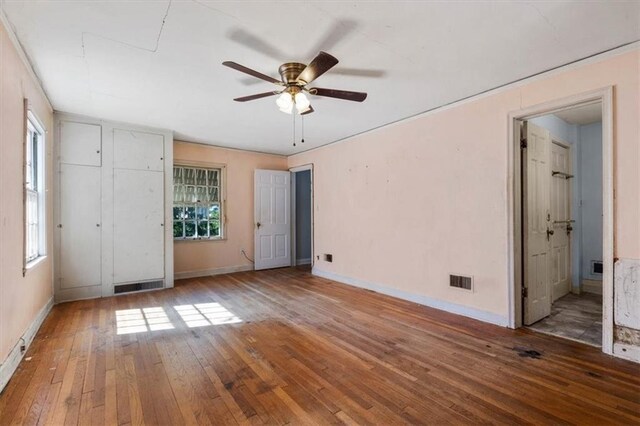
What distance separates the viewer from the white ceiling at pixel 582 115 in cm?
382

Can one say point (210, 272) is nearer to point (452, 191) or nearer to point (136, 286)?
point (136, 286)

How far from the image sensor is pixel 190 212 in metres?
5.77

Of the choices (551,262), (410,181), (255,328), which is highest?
(410,181)

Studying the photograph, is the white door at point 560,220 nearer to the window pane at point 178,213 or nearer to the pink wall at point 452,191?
the pink wall at point 452,191

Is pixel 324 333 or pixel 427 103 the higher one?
pixel 427 103

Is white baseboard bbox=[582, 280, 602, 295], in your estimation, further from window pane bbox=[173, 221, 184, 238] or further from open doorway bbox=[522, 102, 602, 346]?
window pane bbox=[173, 221, 184, 238]

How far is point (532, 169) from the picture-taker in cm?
329

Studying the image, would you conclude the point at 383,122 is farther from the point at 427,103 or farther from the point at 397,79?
the point at 397,79

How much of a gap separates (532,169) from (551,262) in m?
1.41

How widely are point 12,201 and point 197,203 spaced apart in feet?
11.3

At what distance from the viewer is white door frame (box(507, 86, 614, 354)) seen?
2.48 meters

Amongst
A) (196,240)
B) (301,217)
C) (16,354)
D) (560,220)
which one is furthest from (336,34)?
(301,217)

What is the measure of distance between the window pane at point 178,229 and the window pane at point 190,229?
7cm

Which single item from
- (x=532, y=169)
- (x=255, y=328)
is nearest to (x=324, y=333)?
(x=255, y=328)
